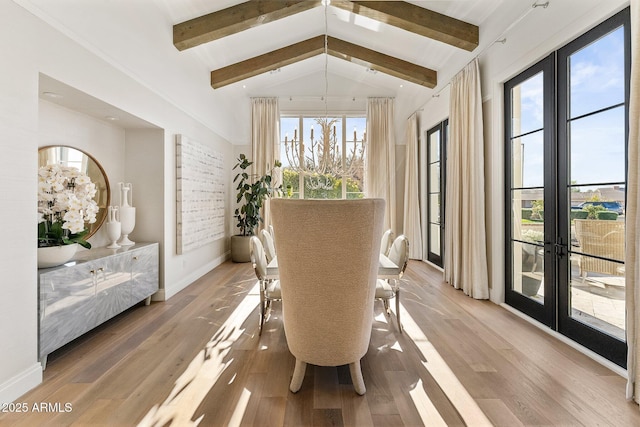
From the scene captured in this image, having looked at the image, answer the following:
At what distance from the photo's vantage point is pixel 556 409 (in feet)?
5.35

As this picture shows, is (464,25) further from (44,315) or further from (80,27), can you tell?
(44,315)

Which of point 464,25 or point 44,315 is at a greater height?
point 464,25

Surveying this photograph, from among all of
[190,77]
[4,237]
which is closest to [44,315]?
[4,237]

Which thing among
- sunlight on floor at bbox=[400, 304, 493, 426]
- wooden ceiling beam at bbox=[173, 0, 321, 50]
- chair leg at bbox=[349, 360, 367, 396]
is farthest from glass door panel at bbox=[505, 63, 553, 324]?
wooden ceiling beam at bbox=[173, 0, 321, 50]

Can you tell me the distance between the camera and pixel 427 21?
142 inches

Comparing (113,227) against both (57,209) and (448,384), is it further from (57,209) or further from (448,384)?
(448,384)

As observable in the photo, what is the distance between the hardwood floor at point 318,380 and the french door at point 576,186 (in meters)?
0.30

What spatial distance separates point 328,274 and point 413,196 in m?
4.57

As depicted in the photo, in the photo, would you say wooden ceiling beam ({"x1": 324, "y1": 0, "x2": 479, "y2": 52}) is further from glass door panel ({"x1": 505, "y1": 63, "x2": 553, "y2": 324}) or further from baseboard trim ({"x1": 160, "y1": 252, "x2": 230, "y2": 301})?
baseboard trim ({"x1": 160, "y1": 252, "x2": 230, "y2": 301})

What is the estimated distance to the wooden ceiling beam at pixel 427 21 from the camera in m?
3.59

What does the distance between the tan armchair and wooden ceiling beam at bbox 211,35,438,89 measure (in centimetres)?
336

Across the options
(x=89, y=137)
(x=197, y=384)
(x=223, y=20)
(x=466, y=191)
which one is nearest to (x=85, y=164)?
(x=89, y=137)

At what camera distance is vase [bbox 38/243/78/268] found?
209cm

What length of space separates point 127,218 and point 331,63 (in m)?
4.66
